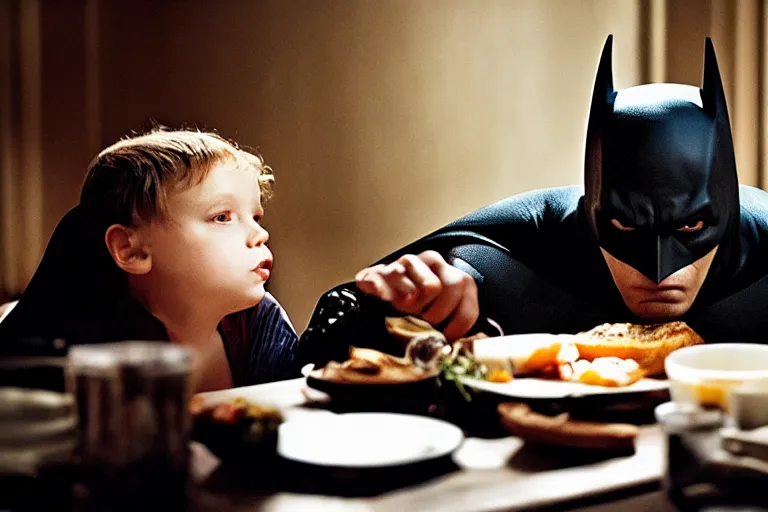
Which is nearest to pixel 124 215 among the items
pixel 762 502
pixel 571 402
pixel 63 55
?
pixel 63 55

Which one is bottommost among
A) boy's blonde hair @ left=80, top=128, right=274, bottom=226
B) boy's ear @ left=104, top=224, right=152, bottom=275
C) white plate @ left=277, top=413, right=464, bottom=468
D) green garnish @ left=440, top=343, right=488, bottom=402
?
white plate @ left=277, top=413, right=464, bottom=468

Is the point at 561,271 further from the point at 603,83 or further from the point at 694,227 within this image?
the point at 603,83

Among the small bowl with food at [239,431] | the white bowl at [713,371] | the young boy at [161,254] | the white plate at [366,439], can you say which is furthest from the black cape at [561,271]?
the small bowl with food at [239,431]

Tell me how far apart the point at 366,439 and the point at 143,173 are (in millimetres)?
660

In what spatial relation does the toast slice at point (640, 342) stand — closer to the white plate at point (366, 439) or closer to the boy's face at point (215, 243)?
the white plate at point (366, 439)

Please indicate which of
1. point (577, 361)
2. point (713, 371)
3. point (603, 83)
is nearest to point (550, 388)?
point (577, 361)

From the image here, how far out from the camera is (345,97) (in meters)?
1.79

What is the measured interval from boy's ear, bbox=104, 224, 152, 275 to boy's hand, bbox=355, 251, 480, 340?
430 mm

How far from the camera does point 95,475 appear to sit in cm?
98

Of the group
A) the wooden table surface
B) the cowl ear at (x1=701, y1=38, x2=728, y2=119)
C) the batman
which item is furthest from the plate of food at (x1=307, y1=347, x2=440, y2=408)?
the cowl ear at (x1=701, y1=38, x2=728, y2=119)

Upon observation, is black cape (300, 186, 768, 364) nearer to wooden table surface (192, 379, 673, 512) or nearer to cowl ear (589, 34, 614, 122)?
cowl ear (589, 34, 614, 122)

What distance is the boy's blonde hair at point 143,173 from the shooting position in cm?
157

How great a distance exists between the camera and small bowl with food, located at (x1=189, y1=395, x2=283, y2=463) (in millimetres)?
1120

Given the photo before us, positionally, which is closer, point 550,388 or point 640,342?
point 550,388
